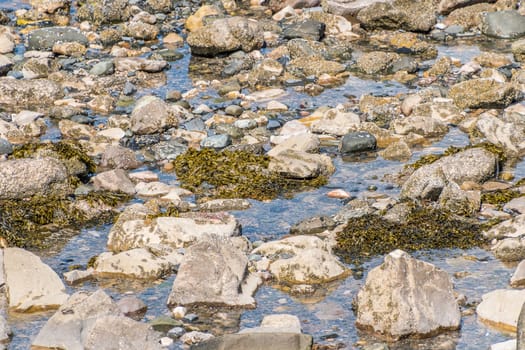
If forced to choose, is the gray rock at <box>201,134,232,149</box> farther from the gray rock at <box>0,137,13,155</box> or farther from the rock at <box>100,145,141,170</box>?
the gray rock at <box>0,137,13,155</box>

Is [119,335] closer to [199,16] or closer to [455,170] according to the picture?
[455,170]

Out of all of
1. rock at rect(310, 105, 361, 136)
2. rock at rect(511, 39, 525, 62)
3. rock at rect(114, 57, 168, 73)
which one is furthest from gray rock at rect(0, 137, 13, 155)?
rock at rect(511, 39, 525, 62)

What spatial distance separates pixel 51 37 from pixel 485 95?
8687 millimetres

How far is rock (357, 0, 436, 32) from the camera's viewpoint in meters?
17.8

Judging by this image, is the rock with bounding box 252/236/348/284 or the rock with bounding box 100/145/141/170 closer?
the rock with bounding box 252/236/348/284

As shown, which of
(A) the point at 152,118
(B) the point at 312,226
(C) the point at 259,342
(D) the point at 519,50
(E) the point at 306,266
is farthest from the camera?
(D) the point at 519,50

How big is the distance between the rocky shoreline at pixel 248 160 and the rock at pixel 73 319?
1 centimetres

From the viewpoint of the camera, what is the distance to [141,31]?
1794 centimetres

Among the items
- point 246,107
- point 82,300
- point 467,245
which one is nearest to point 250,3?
point 246,107

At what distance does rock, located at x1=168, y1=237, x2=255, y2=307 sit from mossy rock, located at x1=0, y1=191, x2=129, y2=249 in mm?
2227

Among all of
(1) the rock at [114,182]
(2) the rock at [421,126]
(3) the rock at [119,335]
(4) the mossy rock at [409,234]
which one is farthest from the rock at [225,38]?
(3) the rock at [119,335]

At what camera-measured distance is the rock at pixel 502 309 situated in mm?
6828

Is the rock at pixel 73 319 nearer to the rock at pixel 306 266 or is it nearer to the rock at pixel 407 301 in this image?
the rock at pixel 306 266

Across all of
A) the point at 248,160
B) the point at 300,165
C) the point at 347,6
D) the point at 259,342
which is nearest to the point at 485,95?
Answer: the point at 300,165
